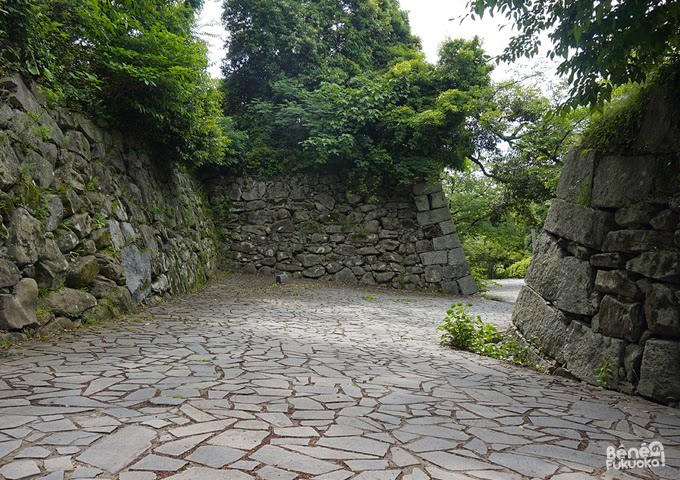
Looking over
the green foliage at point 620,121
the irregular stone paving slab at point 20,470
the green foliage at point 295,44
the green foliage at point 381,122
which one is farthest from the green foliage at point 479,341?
the green foliage at point 295,44

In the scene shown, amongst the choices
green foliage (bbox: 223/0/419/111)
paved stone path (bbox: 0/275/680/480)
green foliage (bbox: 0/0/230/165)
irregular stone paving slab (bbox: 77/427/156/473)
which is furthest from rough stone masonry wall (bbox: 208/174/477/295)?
irregular stone paving slab (bbox: 77/427/156/473)

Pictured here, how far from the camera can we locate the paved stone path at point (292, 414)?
69.8 inches

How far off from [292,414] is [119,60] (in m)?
5.53

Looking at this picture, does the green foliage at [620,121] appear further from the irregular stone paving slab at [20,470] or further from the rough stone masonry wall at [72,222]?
the rough stone masonry wall at [72,222]

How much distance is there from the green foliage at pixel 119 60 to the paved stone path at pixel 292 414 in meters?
3.15

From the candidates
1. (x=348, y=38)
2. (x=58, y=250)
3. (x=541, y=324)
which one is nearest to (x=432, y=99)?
(x=348, y=38)

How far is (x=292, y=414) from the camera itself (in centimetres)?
235

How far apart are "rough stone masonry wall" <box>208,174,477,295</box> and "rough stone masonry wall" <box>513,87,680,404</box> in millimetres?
6414

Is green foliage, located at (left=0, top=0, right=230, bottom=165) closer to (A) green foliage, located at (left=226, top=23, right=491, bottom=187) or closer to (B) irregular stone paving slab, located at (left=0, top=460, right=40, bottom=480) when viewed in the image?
(A) green foliage, located at (left=226, top=23, right=491, bottom=187)

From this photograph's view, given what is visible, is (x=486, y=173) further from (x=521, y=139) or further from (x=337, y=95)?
(x=337, y=95)

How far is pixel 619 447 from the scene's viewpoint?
83.9 inches

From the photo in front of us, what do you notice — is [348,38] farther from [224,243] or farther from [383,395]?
[383,395]

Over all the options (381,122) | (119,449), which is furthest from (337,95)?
(119,449)

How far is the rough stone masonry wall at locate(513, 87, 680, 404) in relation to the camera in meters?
2.92
